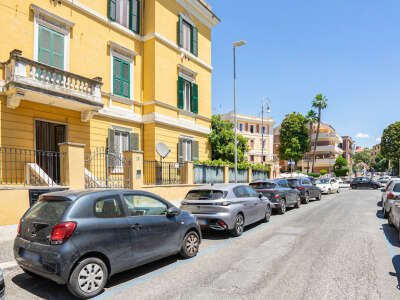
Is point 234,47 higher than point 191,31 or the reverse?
the reverse

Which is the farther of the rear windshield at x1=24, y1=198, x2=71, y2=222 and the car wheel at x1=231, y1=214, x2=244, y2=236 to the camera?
the car wheel at x1=231, y1=214, x2=244, y2=236

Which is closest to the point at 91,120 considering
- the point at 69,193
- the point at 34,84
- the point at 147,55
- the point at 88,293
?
the point at 34,84

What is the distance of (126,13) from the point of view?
577 inches

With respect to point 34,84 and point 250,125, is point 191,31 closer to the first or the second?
point 34,84

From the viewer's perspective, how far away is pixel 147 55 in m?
15.4

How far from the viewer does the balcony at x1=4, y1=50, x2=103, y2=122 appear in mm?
9398

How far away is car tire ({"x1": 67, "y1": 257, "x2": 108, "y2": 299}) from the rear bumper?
128mm

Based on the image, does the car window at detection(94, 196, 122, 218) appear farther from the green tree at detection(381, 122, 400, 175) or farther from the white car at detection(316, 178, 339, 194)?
the green tree at detection(381, 122, 400, 175)

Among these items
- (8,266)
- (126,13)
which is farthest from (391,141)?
(8,266)

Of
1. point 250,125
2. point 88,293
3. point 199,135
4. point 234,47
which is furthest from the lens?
point 250,125

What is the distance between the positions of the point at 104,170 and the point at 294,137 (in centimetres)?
3861

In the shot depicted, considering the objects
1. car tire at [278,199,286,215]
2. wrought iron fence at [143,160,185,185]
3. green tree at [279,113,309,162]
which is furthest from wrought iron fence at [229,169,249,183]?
green tree at [279,113,309,162]

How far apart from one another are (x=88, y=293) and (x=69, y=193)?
1.59 m

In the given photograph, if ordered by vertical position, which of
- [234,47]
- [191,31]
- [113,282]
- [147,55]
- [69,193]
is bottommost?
[113,282]
